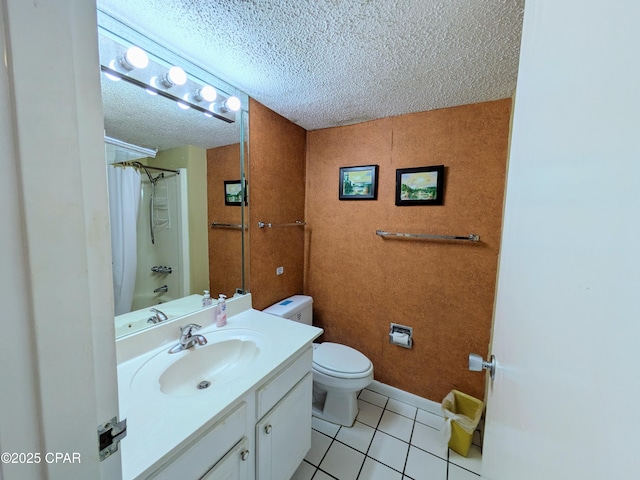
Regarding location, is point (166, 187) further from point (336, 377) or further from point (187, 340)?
point (336, 377)

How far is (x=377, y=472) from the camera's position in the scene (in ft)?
4.51

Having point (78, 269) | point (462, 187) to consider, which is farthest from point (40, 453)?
point (462, 187)

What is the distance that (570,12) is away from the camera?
370 millimetres

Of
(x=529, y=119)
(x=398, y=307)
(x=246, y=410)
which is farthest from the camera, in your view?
(x=398, y=307)

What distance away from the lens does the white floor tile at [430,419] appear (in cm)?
171

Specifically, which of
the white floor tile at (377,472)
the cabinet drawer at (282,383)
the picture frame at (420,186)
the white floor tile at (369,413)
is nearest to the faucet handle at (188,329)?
the cabinet drawer at (282,383)

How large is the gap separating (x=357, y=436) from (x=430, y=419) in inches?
22.6

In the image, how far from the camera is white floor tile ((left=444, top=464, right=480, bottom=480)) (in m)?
1.36

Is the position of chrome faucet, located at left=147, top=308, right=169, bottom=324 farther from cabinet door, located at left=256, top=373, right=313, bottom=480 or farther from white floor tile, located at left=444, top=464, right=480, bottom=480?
white floor tile, located at left=444, top=464, right=480, bottom=480

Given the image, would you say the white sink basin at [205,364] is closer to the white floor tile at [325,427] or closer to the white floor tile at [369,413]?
the white floor tile at [325,427]

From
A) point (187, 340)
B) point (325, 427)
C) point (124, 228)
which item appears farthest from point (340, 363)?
point (124, 228)

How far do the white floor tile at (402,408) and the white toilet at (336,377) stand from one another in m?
0.31

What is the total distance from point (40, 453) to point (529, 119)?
3.51 feet

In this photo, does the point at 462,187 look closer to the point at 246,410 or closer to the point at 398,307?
the point at 398,307
